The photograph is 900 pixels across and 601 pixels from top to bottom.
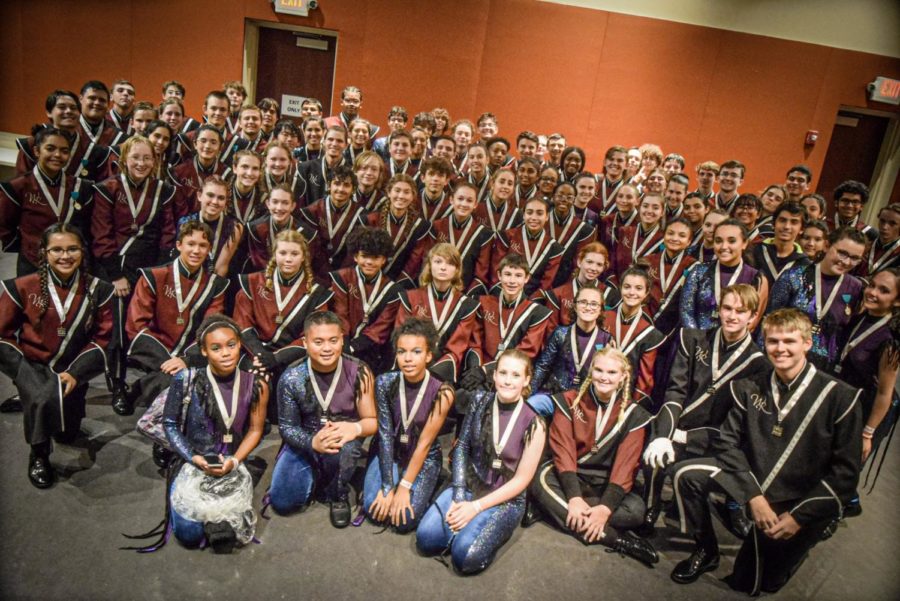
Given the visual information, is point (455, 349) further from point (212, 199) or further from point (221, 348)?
point (212, 199)

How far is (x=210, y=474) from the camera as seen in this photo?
2.51 m

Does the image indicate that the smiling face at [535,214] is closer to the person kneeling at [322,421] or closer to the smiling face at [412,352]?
the smiling face at [412,352]

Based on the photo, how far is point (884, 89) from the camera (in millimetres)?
8234

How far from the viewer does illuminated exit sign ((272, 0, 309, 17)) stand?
24.0 feet

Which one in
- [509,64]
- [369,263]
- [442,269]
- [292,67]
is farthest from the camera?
[292,67]

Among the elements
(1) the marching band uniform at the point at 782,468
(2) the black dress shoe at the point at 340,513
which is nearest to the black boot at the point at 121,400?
(2) the black dress shoe at the point at 340,513

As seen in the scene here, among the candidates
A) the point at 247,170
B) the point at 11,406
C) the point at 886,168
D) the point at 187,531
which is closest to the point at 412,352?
the point at 187,531

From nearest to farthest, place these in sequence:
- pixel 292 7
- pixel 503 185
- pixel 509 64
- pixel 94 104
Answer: pixel 503 185
pixel 94 104
pixel 292 7
pixel 509 64

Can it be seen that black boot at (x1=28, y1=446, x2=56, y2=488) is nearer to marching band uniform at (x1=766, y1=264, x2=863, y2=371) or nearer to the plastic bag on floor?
the plastic bag on floor

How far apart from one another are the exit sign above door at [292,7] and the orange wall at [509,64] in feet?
0.44

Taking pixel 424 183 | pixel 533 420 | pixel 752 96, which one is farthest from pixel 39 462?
pixel 752 96

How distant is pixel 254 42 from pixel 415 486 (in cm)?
734

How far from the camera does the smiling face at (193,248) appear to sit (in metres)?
3.32

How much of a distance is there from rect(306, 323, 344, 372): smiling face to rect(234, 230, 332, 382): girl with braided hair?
0.69m
